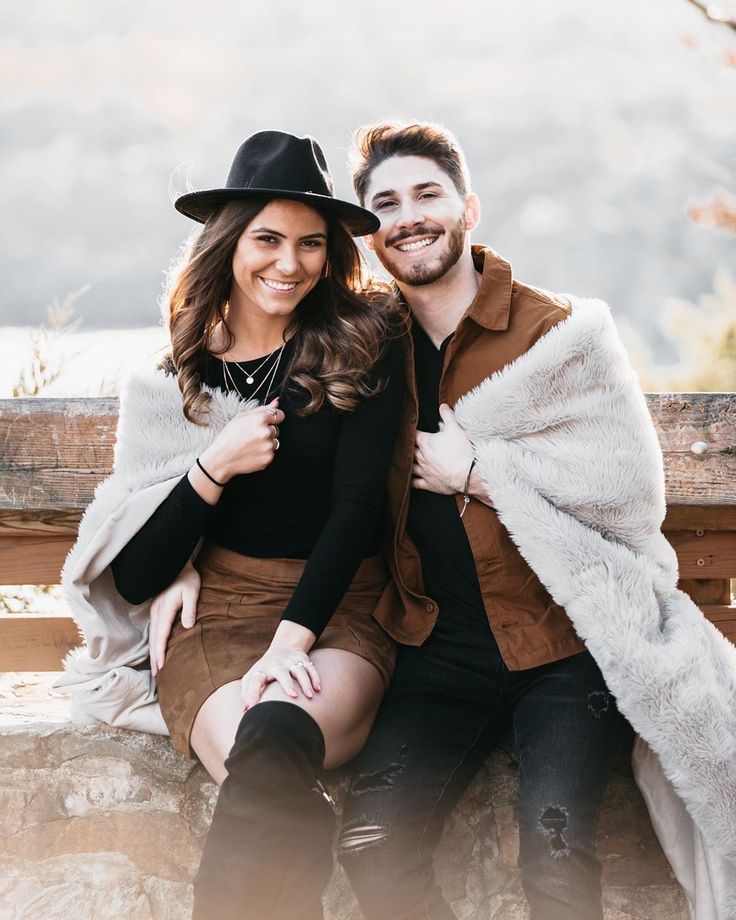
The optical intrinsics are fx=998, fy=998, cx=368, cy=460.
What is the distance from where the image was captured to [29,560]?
3252mm

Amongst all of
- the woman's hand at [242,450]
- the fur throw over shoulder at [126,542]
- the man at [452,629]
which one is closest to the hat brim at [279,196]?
the man at [452,629]

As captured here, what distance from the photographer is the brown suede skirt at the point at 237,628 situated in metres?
2.36

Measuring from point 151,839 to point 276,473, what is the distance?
0.96 metres

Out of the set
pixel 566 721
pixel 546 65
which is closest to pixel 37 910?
pixel 566 721

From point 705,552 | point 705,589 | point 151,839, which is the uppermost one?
point 705,552

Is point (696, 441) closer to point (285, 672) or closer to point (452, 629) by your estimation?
point (452, 629)

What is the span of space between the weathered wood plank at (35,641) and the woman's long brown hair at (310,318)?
1.09 meters

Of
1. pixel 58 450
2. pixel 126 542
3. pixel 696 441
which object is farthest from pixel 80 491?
pixel 696 441

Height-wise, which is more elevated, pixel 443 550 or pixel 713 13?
pixel 713 13

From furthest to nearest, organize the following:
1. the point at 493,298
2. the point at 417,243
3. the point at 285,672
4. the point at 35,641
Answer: the point at 35,641 < the point at 417,243 < the point at 493,298 < the point at 285,672

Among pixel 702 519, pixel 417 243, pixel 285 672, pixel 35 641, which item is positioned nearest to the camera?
pixel 285 672

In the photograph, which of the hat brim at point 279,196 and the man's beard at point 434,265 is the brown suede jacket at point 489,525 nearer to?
the man's beard at point 434,265

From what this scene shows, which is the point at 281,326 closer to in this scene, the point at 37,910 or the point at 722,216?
the point at 37,910

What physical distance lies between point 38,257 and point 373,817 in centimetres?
892
